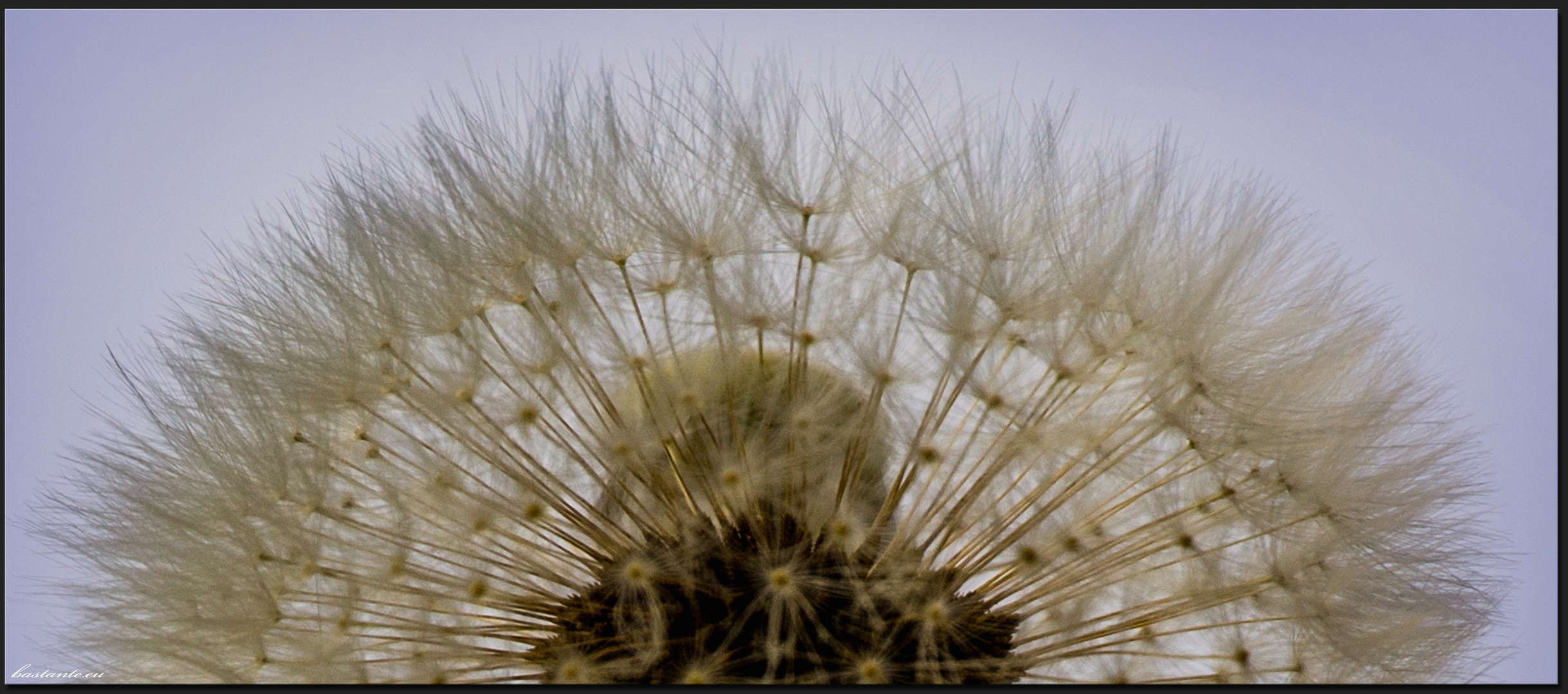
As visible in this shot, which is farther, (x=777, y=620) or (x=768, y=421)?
(x=768, y=421)

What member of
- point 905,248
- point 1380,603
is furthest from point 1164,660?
point 905,248

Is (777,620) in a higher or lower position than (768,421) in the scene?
lower

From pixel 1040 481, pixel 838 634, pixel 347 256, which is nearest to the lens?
pixel 838 634

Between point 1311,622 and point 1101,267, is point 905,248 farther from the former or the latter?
point 1311,622
